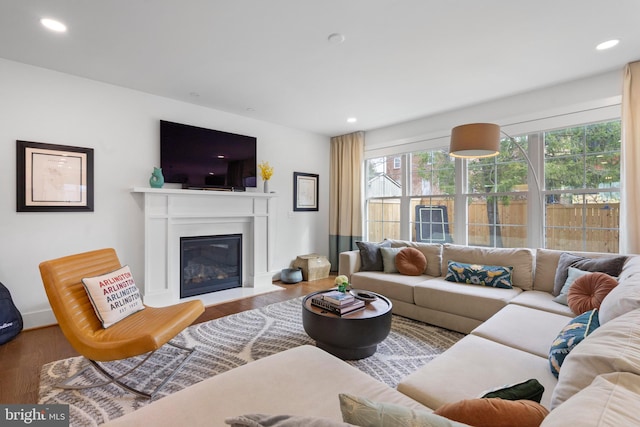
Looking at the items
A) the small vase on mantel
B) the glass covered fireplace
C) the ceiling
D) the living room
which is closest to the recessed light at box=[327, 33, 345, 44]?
the ceiling

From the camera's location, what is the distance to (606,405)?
1.92 feet

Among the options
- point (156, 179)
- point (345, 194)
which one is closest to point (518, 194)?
point (345, 194)

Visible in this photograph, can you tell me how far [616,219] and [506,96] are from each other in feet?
5.79

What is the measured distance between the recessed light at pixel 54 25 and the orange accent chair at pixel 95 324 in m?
1.74

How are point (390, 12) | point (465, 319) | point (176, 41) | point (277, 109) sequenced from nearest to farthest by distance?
point (390, 12) < point (176, 41) < point (465, 319) < point (277, 109)

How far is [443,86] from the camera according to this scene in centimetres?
331

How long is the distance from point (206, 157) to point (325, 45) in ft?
7.27

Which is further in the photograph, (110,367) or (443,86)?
(443,86)

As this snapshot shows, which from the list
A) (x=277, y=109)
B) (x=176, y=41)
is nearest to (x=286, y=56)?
(x=176, y=41)

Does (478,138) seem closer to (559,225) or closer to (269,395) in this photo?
(559,225)

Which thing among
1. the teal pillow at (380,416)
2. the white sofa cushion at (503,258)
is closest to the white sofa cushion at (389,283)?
the white sofa cushion at (503,258)

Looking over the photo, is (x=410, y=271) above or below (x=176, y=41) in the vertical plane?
below

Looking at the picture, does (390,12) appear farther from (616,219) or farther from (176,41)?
(616,219)

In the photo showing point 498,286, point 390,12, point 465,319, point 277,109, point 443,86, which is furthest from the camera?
point 277,109
